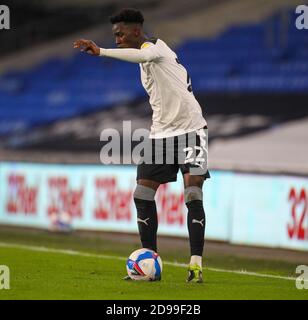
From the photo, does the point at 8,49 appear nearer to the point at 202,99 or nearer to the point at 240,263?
the point at 202,99

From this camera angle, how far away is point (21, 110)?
28.1 metres

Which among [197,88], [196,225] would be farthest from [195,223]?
[197,88]

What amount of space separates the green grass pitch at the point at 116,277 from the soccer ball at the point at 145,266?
111 mm

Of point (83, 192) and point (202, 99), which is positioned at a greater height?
point (202, 99)

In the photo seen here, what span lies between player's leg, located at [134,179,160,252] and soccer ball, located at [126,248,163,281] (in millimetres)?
192

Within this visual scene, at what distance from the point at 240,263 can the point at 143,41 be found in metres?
3.95

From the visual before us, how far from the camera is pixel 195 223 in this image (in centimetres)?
888

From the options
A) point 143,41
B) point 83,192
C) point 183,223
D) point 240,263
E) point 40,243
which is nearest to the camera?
point 143,41

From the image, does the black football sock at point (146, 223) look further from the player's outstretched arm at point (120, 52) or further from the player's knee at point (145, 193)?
the player's outstretched arm at point (120, 52)

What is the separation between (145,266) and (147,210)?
1.79ft

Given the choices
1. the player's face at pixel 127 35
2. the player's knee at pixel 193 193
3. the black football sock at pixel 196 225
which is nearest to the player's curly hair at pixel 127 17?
the player's face at pixel 127 35

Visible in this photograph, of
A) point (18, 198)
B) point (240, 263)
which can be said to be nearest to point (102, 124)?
point (18, 198)

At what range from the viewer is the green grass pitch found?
8.04 m

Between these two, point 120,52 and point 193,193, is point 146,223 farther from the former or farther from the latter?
point 120,52
